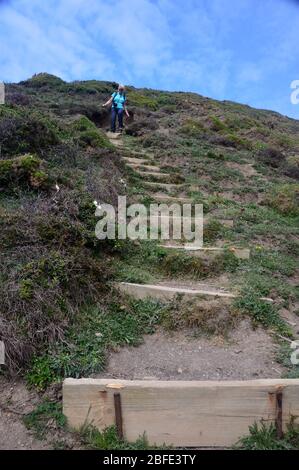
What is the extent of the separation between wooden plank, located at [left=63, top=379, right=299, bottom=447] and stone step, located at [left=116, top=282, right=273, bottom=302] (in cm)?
150

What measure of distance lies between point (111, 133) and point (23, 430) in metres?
11.6

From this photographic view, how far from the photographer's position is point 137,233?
6.31m

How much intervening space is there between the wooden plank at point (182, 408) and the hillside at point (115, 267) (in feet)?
1.35

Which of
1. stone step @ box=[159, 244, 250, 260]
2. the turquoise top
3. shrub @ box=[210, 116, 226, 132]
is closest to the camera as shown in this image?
stone step @ box=[159, 244, 250, 260]

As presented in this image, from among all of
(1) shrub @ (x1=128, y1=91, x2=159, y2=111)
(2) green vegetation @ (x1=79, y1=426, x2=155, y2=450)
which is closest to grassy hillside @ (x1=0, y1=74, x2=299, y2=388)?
(2) green vegetation @ (x1=79, y1=426, x2=155, y2=450)

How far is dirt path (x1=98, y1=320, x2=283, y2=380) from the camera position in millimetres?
3830

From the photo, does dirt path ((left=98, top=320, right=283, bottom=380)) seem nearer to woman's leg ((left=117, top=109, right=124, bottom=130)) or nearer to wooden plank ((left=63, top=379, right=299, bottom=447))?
wooden plank ((left=63, top=379, right=299, bottom=447))

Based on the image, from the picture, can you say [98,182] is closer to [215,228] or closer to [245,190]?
[215,228]

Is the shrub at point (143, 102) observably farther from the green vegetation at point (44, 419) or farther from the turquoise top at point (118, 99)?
the green vegetation at point (44, 419)

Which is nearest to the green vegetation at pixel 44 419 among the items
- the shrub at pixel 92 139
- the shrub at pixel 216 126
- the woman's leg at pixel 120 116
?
the shrub at pixel 92 139

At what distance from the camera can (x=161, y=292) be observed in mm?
4793

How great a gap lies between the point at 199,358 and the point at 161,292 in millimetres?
947

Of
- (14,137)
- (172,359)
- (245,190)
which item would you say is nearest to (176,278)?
(172,359)

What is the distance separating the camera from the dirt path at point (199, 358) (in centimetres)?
383
